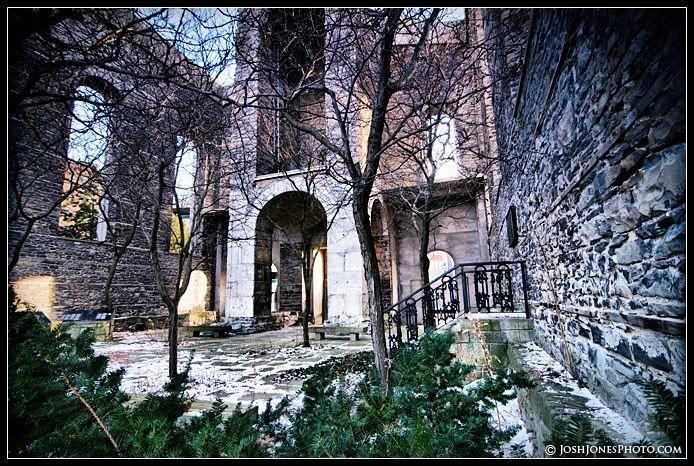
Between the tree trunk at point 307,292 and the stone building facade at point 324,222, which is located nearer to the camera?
the tree trunk at point 307,292

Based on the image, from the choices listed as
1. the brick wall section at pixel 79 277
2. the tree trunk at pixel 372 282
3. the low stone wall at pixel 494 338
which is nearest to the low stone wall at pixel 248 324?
the brick wall section at pixel 79 277

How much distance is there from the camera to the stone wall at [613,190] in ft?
5.02

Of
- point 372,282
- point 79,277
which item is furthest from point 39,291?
point 372,282

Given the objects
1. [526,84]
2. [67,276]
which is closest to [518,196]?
[526,84]

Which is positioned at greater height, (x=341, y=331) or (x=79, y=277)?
(x=79, y=277)

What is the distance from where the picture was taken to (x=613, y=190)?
82.0 inches

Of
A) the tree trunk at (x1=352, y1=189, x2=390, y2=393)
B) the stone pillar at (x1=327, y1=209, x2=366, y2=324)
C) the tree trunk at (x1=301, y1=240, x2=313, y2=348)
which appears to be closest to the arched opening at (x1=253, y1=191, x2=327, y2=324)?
the tree trunk at (x1=301, y1=240, x2=313, y2=348)

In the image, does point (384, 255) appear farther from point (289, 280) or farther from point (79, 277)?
point (79, 277)

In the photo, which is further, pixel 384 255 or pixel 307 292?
pixel 384 255

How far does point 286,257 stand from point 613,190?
13.7 metres

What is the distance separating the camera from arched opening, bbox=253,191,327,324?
11.8 m

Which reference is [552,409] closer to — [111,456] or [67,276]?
[111,456]

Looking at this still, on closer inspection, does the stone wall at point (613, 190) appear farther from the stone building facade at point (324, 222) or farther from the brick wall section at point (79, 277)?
the brick wall section at point (79, 277)

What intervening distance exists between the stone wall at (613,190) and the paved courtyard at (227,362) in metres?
3.00
